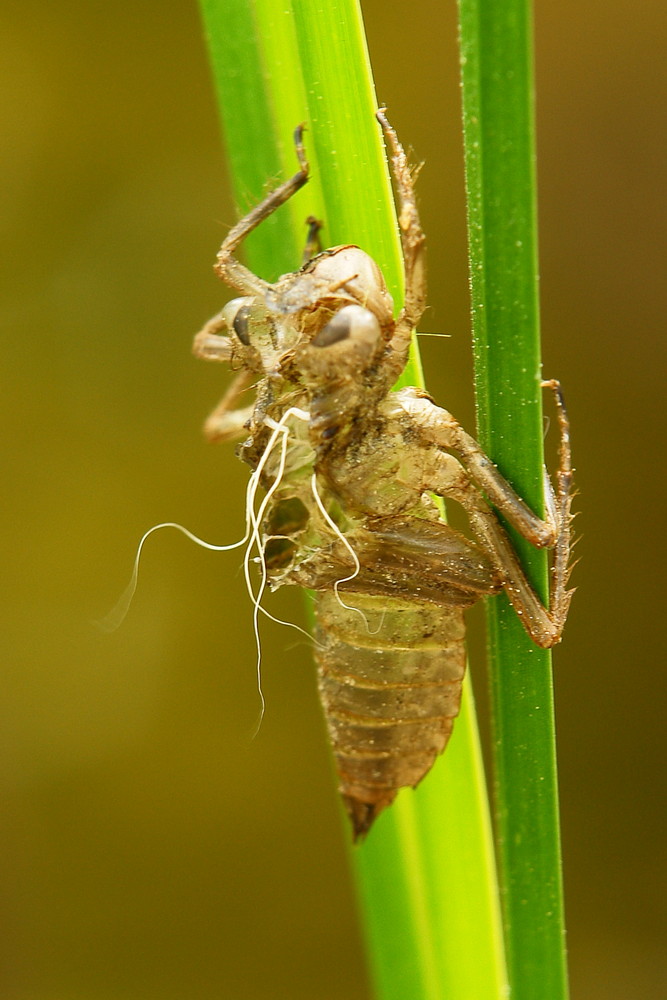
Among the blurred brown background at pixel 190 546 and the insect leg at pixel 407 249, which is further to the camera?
the blurred brown background at pixel 190 546

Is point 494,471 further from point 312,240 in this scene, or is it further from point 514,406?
point 312,240

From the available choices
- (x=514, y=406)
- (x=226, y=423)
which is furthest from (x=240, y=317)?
(x=514, y=406)

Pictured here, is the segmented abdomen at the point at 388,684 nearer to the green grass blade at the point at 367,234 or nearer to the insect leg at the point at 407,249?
the green grass blade at the point at 367,234

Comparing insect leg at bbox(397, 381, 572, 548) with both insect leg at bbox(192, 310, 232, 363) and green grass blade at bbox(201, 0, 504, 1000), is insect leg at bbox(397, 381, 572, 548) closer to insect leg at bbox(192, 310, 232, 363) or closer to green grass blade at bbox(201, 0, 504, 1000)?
green grass blade at bbox(201, 0, 504, 1000)

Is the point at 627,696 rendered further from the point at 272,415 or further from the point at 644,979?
the point at 272,415

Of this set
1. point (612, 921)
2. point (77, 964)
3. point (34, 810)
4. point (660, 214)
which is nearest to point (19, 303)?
point (34, 810)

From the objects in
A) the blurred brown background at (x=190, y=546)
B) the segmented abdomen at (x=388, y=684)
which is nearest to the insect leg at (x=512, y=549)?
the segmented abdomen at (x=388, y=684)
